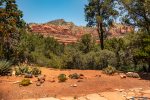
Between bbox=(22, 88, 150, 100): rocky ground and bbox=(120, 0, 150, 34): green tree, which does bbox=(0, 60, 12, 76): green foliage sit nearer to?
bbox=(22, 88, 150, 100): rocky ground

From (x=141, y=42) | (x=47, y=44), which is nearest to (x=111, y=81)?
(x=141, y=42)

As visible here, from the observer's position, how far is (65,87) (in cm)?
1355

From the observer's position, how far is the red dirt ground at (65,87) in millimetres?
12392

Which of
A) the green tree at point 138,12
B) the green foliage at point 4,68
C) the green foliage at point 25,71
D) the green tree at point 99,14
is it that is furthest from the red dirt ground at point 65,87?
the green tree at point 99,14

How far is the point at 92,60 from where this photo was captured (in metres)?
23.3

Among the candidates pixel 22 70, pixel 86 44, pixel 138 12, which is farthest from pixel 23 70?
pixel 86 44

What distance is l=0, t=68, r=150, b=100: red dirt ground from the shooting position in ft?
40.7

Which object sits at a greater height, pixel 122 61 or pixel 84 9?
pixel 84 9

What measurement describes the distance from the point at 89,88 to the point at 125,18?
950cm

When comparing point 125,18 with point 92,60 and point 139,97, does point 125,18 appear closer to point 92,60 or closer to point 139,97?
point 92,60

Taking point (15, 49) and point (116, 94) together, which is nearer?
point (116, 94)

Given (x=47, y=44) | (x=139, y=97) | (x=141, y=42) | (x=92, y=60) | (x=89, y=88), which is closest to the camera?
(x=139, y=97)

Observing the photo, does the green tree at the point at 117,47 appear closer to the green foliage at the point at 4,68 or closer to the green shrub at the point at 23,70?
the green shrub at the point at 23,70

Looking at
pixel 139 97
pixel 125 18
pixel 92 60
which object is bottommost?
pixel 139 97
